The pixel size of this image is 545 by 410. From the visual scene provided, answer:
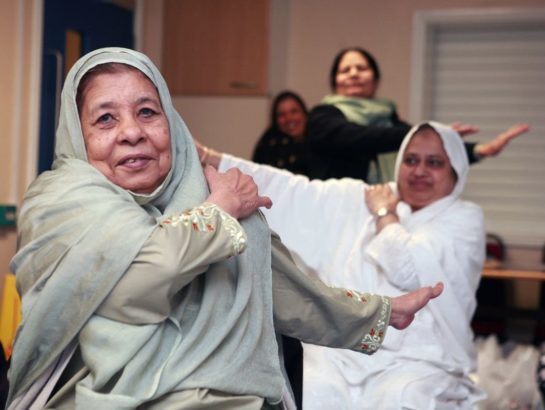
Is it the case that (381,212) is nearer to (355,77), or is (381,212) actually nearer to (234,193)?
(355,77)

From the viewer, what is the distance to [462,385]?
2.84 metres

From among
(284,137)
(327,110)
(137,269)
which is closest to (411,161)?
(327,110)

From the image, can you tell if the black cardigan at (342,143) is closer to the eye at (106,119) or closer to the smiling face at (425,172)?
the smiling face at (425,172)

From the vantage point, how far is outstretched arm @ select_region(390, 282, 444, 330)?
1.96 metres

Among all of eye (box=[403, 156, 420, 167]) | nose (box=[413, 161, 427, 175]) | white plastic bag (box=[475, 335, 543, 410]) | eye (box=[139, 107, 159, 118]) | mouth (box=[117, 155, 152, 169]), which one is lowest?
white plastic bag (box=[475, 335, 543, 410])

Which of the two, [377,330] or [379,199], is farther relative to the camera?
[379,199]

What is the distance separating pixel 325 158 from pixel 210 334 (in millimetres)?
2136

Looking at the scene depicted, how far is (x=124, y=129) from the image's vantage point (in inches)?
66.5

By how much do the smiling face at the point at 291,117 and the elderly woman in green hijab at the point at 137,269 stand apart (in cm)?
349

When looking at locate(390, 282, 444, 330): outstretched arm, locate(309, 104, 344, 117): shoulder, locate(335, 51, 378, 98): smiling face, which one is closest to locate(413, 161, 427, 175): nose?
locate(309, 104, 344, 117): shoulder

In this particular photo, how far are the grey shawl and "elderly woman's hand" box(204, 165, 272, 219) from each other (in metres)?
0.03

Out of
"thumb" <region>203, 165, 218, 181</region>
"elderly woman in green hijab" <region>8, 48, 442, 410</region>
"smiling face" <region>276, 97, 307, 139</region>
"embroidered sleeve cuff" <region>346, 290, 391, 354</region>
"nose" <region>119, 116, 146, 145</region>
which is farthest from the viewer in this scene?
"smiling face" <region>276, 97, 307, 139</region>

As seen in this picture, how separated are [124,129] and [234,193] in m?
0.24

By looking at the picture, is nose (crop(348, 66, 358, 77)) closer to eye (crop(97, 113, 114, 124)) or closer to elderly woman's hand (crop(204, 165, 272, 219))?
elderly woman's hand (crop(204, 165, 272, 219))
